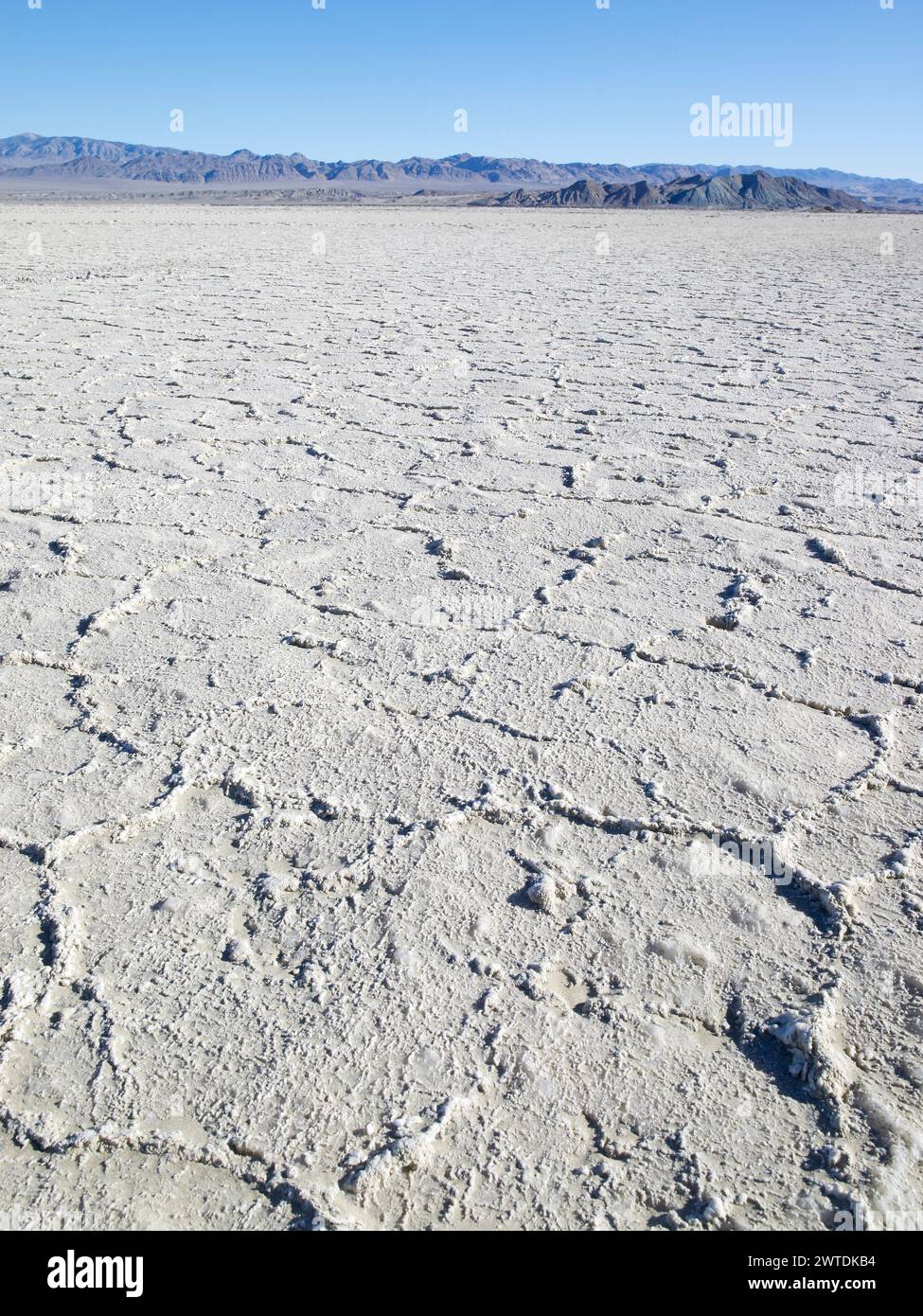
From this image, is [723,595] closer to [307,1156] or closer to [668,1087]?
[668,1087]

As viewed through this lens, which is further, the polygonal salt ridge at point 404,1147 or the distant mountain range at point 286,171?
the distant mountain range at point 286,171

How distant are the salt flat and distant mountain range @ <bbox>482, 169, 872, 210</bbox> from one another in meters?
55.9

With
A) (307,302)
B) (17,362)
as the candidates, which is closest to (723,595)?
(17,362)

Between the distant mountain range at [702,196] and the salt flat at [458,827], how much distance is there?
183ft

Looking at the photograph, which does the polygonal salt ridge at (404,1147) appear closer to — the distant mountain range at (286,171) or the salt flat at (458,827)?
the salt flat at (458,827)

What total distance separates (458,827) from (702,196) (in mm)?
77123

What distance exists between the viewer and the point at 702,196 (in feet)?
222

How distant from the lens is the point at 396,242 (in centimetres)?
1603

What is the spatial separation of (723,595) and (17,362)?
438 centimetres

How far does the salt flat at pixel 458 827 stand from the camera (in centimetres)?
104

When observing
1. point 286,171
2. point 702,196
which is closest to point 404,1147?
point 702,196

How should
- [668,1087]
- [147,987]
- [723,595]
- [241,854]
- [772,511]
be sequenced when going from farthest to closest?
[772,511], [723,595], [241,854], [147,987], [668,1087]

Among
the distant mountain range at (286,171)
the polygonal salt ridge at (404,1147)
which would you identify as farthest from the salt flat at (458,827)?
the distant mountain range at (286,171)

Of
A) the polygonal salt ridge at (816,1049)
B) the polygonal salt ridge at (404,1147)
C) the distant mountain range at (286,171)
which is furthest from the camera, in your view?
the distant mountain range at (286,171)
